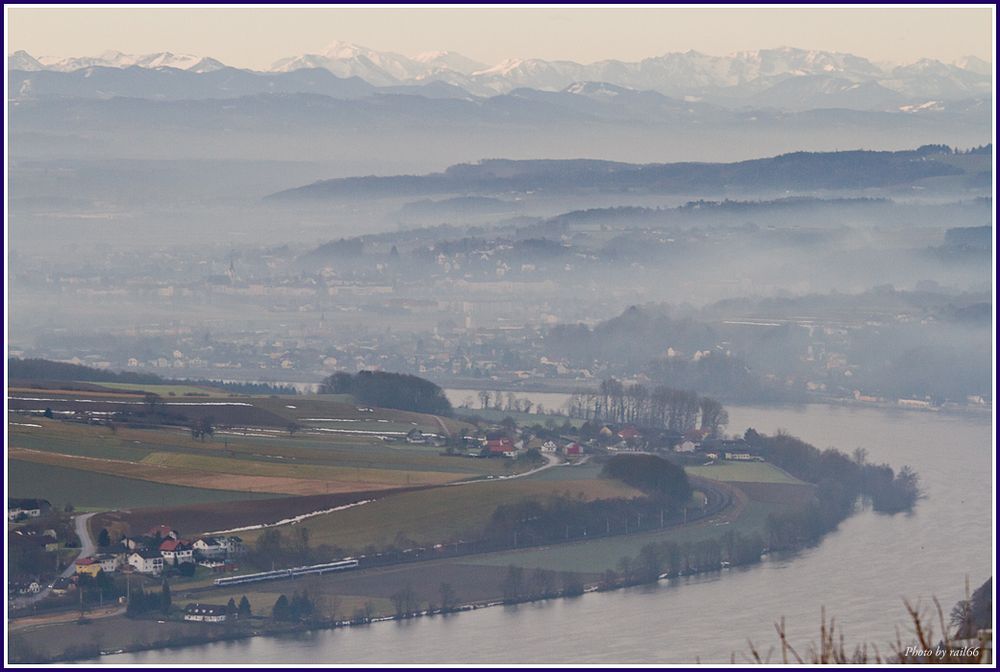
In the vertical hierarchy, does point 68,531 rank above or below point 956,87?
below

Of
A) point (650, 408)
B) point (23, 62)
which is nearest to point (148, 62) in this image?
point (23, 62)

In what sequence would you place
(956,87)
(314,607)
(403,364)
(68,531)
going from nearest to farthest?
(314,607) < (68,531) < (403,364) < (956,87)

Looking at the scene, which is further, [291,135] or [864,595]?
[291,135]

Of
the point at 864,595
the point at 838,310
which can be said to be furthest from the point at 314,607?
the point at 838,310

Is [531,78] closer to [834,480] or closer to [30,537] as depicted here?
[834,480]

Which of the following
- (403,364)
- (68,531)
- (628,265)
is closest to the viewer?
(68,531)

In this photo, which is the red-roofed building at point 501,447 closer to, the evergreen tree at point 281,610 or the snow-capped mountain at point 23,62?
the evergreen tree at point 281,610

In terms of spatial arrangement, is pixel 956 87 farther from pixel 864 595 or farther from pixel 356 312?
pixel 864 595
